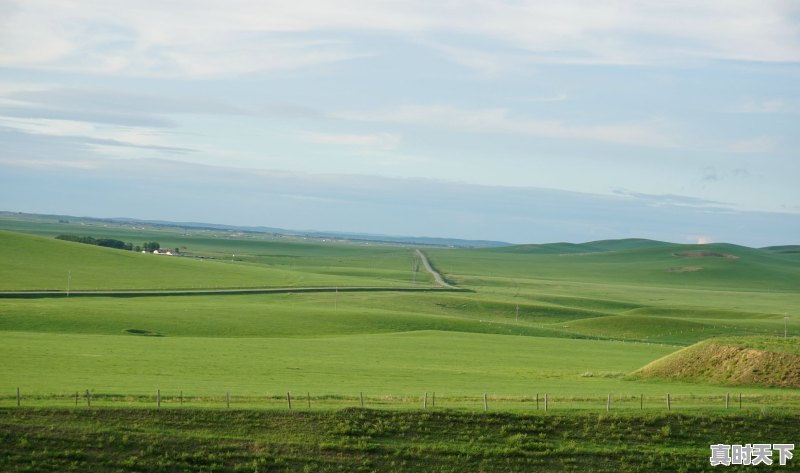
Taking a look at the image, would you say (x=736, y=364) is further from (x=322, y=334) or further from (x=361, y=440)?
(x=322, y=334)

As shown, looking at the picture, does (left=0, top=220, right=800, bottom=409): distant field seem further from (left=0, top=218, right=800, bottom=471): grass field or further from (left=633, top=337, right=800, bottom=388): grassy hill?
(left=633, top=337, right=800, bottom=388): grassy hill

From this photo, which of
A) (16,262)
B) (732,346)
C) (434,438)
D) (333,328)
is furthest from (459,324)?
(16,262)

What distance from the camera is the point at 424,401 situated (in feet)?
107

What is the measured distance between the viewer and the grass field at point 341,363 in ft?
91.1

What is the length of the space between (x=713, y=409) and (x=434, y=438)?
37.0 feet

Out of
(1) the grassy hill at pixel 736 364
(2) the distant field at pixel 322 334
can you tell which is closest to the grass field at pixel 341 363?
(2) the distant field at pixel 322 334

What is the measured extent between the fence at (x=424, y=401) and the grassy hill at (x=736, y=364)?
4.03 m

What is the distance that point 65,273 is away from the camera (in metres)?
97.2

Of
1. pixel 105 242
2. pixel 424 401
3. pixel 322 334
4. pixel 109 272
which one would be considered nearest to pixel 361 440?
pixel 424 401

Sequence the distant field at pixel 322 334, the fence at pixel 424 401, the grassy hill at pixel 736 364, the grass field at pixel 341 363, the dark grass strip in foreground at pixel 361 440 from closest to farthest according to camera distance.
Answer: the dark grass strip in foreground at pixel 361 440, the grass field at pixel 341 363, the fence at pixel 424 401, the distant field at pixel 322 334, the grassy hill at pixel 736 364

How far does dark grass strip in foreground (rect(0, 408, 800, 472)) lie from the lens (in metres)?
25.8

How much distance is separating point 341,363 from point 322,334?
1891cm

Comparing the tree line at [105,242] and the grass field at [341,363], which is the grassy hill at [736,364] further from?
the tree line at [105,242]

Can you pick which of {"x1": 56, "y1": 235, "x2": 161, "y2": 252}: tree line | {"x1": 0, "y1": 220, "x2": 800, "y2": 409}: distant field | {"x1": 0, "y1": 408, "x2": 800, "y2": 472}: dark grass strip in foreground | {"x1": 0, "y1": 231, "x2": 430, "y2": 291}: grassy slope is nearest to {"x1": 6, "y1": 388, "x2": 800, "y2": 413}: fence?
{"x1": 0, "y1": 220, "x2": 800, "y2": 409}: distant field
